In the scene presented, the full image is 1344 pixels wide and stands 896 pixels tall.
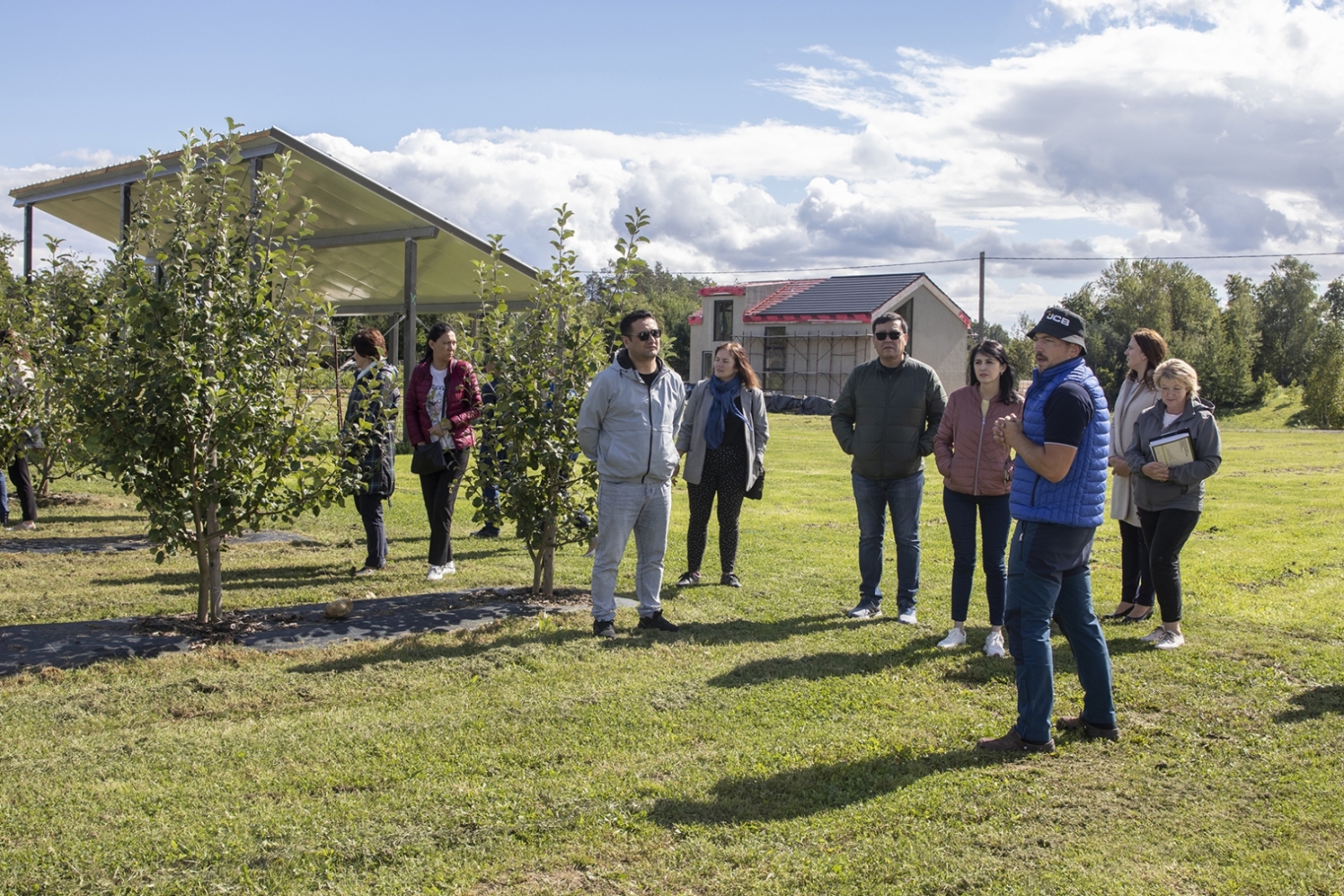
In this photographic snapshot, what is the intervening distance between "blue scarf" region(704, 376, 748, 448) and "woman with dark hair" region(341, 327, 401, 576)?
8.10ft

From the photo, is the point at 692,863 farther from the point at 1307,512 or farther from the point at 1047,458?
the point at 1307,512

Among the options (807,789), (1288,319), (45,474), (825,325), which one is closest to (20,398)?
(45,474)

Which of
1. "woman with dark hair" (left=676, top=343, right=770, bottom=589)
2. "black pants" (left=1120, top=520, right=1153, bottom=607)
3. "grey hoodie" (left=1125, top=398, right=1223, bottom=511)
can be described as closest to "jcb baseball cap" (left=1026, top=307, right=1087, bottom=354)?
"grey hoodie" (left=1125, top=398, right=1223, bottom=511)

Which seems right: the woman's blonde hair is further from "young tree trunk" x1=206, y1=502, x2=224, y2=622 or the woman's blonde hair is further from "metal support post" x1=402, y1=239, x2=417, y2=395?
"metal support post" x1=402, y1=239, x2=417, y2=395

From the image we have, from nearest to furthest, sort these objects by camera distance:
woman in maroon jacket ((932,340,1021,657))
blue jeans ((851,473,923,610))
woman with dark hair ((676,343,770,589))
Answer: woman in maroon jacket ((932,340,1021,657)) → blue jeans ((851,473,923,610)) → woman with dark hair ((676,343,770,589))

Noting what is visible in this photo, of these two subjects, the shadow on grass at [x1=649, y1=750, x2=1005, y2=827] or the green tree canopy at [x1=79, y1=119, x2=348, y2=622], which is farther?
the green tree canopy at [x1=79, y1=119, x2=348, y2=622]

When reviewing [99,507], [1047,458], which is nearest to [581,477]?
[1047,458]

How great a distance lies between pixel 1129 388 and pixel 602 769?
517 centimetres

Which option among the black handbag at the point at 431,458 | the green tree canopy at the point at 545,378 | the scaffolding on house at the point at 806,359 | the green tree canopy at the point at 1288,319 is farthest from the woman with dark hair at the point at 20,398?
the green tree canopy at the point at 1288,319

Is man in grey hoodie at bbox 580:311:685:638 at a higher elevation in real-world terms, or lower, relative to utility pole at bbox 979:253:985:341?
lower

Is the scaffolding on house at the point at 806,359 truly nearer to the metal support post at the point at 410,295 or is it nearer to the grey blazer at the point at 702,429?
the metal support post at the point at 410,295

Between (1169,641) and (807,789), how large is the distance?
354 centimetres

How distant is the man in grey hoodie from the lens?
6.55 meters

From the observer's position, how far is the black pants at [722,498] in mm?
8422
